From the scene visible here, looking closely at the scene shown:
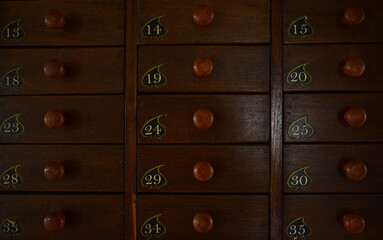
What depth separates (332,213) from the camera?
97 centimetres

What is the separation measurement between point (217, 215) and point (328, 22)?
88 cm

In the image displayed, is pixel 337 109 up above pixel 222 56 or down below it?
below

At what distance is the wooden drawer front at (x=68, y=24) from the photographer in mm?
993

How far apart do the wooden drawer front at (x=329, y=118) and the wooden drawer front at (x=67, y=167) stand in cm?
70

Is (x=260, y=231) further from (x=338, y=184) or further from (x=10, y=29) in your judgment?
(x=10, y=29)

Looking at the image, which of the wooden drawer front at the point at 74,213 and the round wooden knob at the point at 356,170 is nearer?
the round wooden knob at the point at 356,170

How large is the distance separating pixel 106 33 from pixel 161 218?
0.78 meters

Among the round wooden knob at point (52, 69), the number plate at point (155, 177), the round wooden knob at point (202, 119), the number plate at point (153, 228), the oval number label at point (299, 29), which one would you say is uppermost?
the oval number label at point (299, 29)

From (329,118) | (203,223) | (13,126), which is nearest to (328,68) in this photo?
(329,118)

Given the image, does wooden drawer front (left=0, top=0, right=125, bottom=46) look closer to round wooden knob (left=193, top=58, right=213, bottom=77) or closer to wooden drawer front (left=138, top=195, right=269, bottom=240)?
round wooden knob (left=193, top=58, right=213, bottom=77)

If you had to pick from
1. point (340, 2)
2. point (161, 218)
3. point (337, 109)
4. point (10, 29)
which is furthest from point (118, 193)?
point (340, 2)

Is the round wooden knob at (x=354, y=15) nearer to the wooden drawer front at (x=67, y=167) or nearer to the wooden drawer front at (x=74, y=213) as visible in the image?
the wooden drawer front at (x=67, y=167)

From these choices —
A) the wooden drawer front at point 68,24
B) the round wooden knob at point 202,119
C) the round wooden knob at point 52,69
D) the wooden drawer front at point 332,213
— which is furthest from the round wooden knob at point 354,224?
the round wooden knob at point 52,69

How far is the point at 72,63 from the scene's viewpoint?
3.25ft
